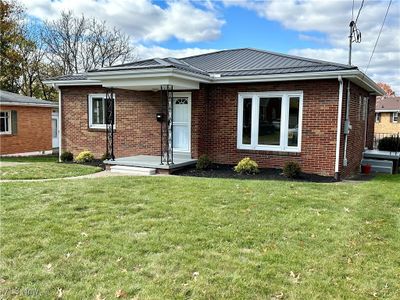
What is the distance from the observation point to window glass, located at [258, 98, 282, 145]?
10938 millimetres

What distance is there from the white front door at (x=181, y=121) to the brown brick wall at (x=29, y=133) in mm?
9667

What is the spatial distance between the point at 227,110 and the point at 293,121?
6.74 ft

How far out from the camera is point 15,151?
18000 millimetres

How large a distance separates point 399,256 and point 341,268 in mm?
907

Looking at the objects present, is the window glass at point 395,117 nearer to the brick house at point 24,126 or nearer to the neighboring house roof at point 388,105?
the neighboring house roof at point 388,105

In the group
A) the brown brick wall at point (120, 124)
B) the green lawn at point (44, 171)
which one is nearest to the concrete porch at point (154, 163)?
the green lawn at point (44, 171)

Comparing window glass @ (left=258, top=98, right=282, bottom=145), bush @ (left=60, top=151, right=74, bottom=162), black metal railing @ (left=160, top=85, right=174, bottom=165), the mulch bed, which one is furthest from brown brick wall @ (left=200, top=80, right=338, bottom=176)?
bush @ (left=60, top=151, right=74, bottom=162)

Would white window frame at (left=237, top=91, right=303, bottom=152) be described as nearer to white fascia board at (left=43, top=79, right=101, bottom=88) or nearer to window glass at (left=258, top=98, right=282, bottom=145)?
window glass at (left=258, top=98, right=282, bottom=145)

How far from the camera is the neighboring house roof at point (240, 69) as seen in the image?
982 centimetres

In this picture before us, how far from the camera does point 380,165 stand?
1373cm

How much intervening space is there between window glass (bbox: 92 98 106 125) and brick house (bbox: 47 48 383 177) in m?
0.04

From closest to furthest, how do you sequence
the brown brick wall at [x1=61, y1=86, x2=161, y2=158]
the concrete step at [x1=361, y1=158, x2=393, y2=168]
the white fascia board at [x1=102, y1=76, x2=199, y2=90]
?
the white fascia board at [x1=102, y1=76, x2=199, y2=90], the brown brick wall at [x1=61, y1=86, x2=161, y2=158], the concrete step at [x1=361, y1=158, x2=393, y2=168]

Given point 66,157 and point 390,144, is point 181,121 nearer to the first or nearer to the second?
point 66,157

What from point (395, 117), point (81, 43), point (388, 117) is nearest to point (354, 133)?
point (81, 43)
